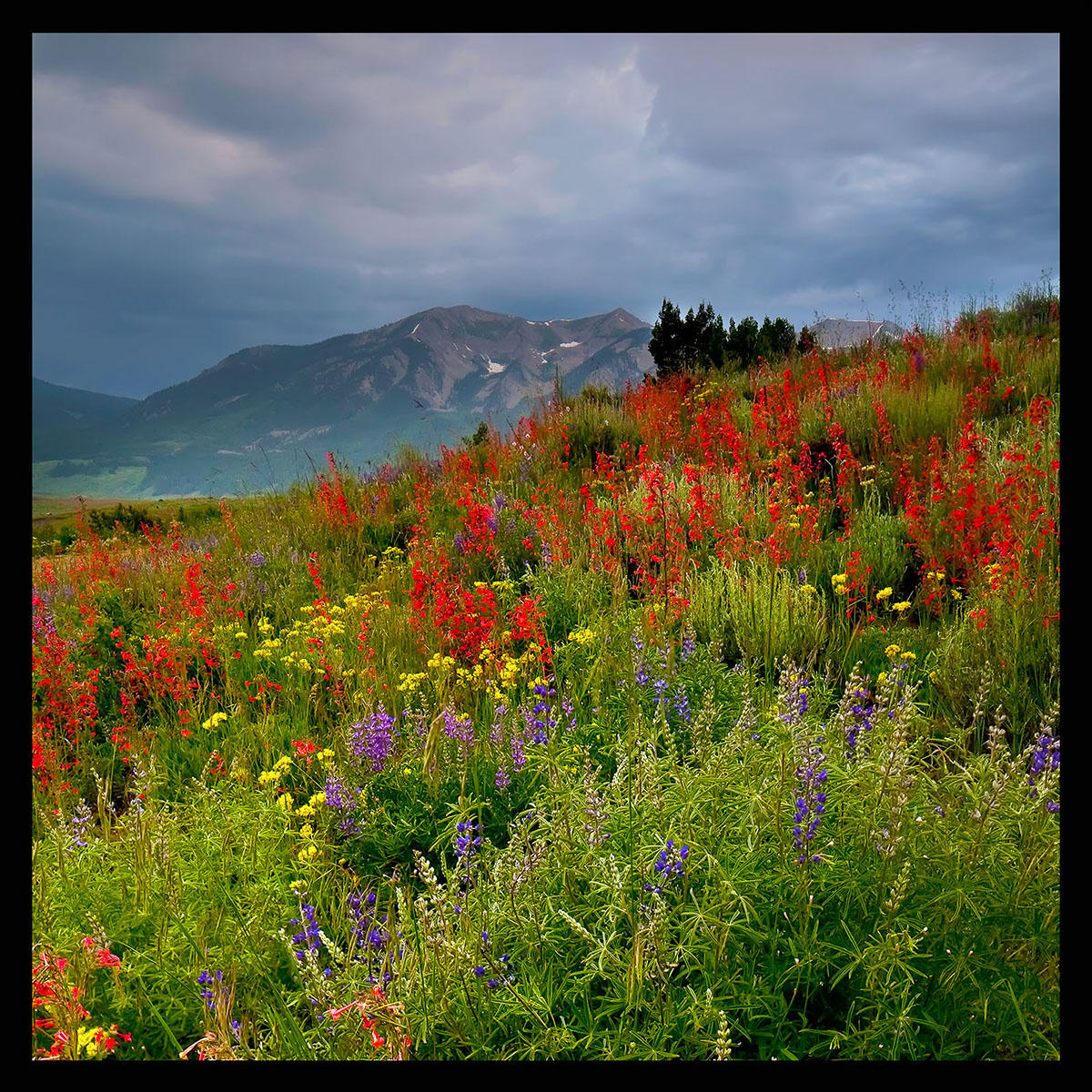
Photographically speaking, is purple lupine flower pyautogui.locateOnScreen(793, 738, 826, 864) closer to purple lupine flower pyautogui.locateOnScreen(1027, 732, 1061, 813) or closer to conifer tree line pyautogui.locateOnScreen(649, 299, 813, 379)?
purple lupine flower pyautogui.locateOnScreen(1027, 732, 1061, 813)

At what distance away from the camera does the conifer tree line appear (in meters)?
14.4

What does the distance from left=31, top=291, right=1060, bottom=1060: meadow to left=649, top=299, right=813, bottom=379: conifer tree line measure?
7.17 m

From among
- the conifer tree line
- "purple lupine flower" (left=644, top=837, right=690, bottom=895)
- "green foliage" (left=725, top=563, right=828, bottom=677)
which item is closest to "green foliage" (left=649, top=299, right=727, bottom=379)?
the conifer tree line

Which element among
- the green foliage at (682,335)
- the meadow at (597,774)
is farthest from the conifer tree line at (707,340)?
the meadow at (597,774)

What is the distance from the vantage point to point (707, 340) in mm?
15898

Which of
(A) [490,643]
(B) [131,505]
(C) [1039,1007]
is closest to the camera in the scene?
(C) [1039,1007]

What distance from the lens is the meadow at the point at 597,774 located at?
1.62 m

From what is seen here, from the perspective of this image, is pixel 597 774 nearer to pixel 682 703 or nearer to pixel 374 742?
pixel 682 703

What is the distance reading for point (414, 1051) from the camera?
158cm

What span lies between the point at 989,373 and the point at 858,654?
5.90 meters

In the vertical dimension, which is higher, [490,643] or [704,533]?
[704,533]

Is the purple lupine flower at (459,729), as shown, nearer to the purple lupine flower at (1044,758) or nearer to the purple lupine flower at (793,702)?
the purple lupine flower at (793,702)
